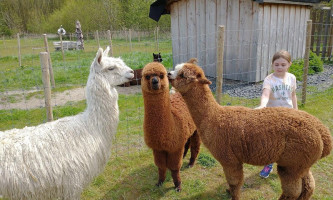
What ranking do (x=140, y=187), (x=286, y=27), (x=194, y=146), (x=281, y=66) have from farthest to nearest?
(x=286, y=27) < (x=194, y=146) < (x=140, y=187) < (x=281, y=66)

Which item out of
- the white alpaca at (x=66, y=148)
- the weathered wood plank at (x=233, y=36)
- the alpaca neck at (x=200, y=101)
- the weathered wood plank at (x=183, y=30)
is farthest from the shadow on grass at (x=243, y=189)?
the weathered wood plank at (x=183, y=30)

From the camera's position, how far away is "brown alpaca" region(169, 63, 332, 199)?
1992mm

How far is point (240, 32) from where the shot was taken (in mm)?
6930

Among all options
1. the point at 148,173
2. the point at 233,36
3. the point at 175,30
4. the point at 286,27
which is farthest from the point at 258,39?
the point at 148,173

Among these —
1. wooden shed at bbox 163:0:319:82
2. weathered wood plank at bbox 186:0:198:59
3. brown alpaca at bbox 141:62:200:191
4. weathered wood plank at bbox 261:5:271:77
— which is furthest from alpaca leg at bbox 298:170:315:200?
weathered wood plank at bbox 186:0:198:59

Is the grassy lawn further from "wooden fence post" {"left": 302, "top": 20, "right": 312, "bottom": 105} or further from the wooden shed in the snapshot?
the wooden shed

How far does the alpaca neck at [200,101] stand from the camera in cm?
226

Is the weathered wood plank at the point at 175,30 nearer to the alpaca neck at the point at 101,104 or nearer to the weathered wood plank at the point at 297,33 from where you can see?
the weathered wood plank at the point at 297,33

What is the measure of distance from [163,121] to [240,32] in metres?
5.41

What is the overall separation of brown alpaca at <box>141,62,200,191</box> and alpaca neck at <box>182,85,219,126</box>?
1.02 ft

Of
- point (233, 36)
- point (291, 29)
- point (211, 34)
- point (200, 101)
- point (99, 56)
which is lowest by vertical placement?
point (200, 101)

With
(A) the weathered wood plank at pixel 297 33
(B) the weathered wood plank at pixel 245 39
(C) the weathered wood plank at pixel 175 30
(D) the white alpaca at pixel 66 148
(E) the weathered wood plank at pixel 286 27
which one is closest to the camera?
(D) the white alpaca at pixel 66 148

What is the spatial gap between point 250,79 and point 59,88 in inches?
232

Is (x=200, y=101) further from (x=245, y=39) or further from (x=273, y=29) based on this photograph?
(x=273, y=29)
